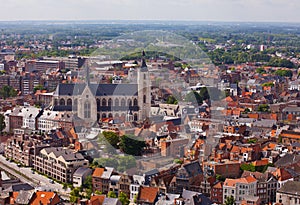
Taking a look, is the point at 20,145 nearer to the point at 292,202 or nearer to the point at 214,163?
the point at 214,163

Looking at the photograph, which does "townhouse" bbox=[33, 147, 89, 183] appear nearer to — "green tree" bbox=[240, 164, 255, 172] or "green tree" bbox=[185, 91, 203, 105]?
"green tree" bbox=[240, 164, 255, 172]

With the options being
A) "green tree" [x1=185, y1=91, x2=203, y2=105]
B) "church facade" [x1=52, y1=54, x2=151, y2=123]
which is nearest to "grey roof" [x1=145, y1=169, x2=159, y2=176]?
"church facade" [x1=52, y1=54, x2=151, y2=123]

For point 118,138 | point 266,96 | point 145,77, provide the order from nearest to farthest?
point 118,138 < point 145,77 < point 266,96

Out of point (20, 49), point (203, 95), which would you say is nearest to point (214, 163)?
point (203, 95)

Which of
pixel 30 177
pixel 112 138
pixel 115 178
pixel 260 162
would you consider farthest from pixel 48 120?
pixel 260 162

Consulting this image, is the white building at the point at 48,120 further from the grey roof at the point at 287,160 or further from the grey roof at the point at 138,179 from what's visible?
the grey roof at the point at 287,160

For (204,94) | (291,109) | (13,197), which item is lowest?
(291,109)

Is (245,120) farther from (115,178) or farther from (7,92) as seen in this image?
(7,92)
